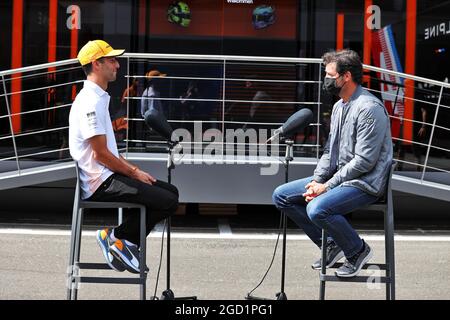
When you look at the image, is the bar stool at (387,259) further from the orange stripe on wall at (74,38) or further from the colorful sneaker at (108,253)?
the orange stripe on wall at (74,38)

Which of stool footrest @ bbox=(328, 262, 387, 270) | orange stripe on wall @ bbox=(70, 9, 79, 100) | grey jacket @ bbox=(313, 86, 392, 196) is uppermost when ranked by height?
orange stripe on wall @ bbox=(70, 9, 79, 100)

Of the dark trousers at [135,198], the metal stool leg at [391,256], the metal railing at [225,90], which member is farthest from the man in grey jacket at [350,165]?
the metal railing at [225,90]

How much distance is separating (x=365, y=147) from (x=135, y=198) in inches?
64.1

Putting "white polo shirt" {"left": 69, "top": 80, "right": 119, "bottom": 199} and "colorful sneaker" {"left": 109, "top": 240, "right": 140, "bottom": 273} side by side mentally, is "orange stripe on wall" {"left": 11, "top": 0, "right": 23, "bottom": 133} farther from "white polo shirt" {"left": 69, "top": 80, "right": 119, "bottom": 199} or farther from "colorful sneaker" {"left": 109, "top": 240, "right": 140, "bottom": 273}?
"colorful sneaker" {"left": 109, "top": 240, "right": 140, "bottom": 273}

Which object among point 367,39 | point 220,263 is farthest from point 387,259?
point 367,39

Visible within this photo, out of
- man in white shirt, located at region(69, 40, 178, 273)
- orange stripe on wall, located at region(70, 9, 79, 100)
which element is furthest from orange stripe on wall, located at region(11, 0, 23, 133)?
man in white shirt, located at region(69, 40, 178, 273)

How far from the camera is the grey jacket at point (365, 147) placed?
4.96 m

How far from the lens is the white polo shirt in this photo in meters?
4.93

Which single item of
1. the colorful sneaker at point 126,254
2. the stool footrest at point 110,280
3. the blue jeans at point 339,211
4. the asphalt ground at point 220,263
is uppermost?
the blue jeans at point 339,211

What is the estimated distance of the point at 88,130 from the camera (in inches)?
193

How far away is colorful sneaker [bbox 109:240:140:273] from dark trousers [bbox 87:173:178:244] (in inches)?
2.4

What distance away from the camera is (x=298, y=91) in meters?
10.2

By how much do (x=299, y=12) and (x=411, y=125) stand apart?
2.34 metres
